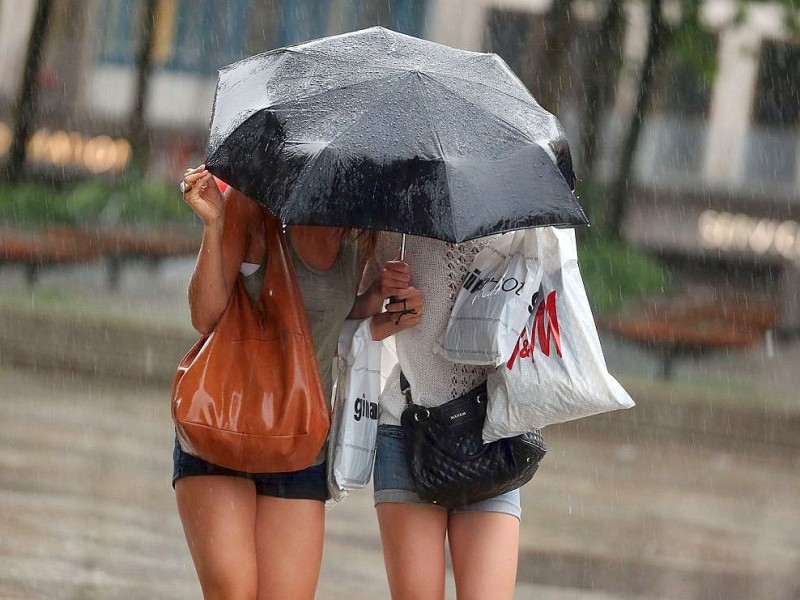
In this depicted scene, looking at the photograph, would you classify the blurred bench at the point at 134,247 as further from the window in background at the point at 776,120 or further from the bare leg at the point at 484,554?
the window in background at the point at 776,120

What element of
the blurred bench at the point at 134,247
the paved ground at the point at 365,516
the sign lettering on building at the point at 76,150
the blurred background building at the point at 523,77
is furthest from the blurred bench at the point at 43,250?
the blurred background building at the point at 523,77

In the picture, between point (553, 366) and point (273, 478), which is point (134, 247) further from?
point (553, 366)

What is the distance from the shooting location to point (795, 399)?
48.6ft

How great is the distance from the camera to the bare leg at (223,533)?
3.63m

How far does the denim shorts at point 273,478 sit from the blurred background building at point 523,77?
64.8ft

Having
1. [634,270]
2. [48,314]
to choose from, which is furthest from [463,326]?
[634,270]

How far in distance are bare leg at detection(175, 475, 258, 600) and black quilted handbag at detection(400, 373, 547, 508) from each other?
0.47 meters

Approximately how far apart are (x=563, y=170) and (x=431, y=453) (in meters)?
0.84

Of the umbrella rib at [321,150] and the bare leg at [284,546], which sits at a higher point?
the umbrella rib at [321,150]

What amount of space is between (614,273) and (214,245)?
14678mm

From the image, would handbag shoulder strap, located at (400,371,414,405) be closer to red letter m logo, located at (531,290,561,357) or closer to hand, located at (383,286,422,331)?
hand, located at (383,286,422,331)

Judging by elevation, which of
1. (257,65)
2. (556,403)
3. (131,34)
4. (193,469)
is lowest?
(193,469)

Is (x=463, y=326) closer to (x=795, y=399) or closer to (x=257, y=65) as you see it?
(x=257, y=65)

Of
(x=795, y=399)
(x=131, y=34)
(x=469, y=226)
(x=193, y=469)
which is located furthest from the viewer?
(x=131, y=34)
